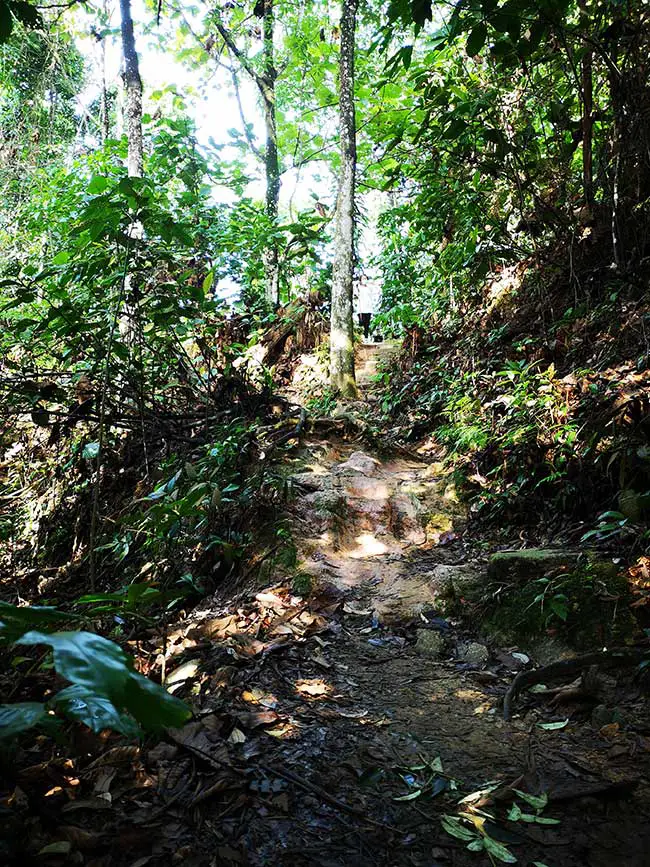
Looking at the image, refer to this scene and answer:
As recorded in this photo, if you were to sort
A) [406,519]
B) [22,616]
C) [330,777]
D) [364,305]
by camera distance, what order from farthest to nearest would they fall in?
[364,305] → [406,519] → [330,777] → [22,616]

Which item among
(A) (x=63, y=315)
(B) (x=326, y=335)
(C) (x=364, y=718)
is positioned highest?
(B) (x=326, y=335)

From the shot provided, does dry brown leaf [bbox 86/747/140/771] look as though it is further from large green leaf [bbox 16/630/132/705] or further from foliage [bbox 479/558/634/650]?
foliage [bbox 479/558/634/650]

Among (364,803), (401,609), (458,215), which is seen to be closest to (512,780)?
(364,803)

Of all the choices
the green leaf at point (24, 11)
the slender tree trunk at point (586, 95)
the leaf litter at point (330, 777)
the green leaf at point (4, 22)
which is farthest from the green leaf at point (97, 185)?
the slender tree trunk at point (586, 95)

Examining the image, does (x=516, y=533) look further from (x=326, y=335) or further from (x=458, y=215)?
(x=326, y=335)

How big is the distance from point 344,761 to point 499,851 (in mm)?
565

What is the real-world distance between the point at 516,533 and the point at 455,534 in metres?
0.53

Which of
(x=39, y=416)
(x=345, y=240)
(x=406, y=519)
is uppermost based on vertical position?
(x=345, y=240)

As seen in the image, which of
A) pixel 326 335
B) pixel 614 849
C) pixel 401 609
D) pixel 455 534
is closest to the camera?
pixel 614 849

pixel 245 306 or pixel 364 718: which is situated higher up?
pixel 245 306

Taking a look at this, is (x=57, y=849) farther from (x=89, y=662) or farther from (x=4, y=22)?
(x=4, y=22)

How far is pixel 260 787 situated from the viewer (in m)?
1.65

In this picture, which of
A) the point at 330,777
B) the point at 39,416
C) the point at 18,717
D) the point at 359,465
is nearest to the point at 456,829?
the point at 330,777

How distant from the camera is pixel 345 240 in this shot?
7328 mm
